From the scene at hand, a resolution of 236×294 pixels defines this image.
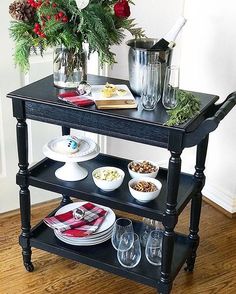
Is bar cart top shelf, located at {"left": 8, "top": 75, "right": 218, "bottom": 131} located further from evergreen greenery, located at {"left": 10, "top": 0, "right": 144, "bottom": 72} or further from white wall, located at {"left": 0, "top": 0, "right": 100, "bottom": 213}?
white wall, located at {"left": 0, "top": 0, "right": 100, "bottom": 213}

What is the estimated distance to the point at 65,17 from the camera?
182 centimetres

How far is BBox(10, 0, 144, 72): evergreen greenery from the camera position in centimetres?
182

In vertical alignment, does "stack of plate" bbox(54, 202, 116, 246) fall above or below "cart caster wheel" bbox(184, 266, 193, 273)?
above

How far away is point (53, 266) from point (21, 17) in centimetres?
109

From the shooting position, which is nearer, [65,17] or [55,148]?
[65,17]

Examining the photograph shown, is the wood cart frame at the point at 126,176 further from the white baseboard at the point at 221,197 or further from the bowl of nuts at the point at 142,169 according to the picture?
the white baseboard at the point at 221,197

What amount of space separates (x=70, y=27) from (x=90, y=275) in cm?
106

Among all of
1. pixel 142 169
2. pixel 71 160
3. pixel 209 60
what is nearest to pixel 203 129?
pixel 142 169

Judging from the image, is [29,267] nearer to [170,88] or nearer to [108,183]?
[108,183]

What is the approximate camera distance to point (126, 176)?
2.14m

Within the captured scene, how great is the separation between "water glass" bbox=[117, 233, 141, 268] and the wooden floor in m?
0.19

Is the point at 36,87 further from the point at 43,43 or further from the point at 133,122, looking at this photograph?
the point at 133,122

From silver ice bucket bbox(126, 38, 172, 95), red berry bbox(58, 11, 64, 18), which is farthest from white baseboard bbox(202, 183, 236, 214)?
red berry bbox(58, 11, 64, 18)

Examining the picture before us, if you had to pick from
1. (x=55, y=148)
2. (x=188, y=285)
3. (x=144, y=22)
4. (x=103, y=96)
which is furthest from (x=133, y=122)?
(x=144, y=22)
